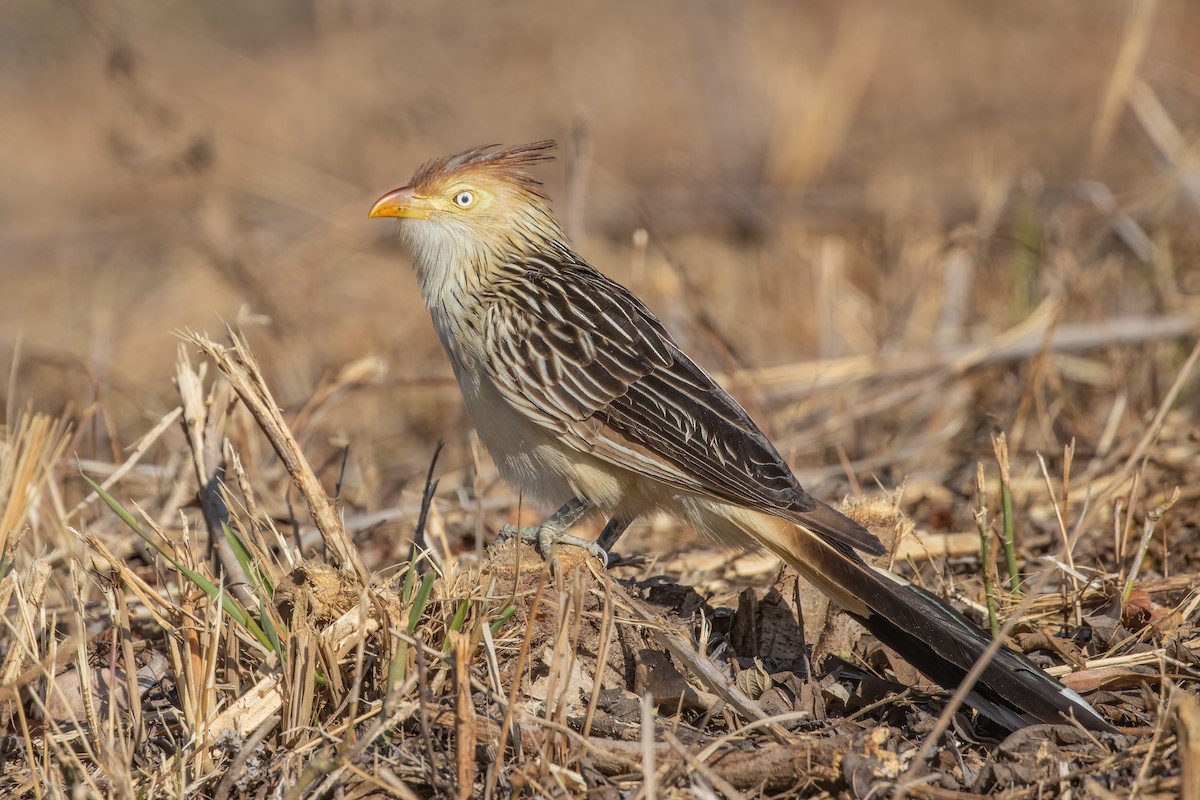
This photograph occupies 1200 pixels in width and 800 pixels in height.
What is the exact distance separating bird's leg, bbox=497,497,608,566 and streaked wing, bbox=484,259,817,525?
0.24 metres

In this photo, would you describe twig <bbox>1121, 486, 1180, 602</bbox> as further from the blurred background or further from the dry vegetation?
the blurred background

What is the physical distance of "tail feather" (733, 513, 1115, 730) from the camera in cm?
311

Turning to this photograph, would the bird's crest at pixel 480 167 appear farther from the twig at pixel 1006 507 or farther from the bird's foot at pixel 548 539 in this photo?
the twig at pixel 1006 507

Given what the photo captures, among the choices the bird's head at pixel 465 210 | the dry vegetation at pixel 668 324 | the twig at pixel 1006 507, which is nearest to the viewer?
the dry vegetation at pixel 668 324

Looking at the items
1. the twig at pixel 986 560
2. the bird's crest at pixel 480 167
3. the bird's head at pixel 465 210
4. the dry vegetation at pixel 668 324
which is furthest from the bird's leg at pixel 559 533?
the bird's crest at pixel 480 167

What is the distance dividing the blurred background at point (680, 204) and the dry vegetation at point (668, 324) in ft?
0.16

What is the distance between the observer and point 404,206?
4.45 metres

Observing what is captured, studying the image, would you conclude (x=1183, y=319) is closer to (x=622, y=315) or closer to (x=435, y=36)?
(x=622, y=315)

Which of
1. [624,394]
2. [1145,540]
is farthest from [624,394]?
[1145,540]

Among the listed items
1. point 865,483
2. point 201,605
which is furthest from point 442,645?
point 865,483

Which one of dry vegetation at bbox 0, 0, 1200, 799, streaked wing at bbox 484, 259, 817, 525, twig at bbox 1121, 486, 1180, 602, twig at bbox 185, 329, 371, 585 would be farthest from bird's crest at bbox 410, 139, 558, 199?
twig at bbox 1121, 486, 1180, 602

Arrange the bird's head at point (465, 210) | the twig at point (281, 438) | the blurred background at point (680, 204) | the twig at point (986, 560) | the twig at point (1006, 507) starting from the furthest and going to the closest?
the blurred background at point (680, 204), the bird's head at point (465, 210), the twig at point (1006, 507), the twig at point (986, 560), the twig at point (281, 438)

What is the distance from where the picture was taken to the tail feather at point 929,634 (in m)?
3.11

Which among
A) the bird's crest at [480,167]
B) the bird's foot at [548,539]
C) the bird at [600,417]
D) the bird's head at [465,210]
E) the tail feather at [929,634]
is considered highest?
the bird's crest at [480,167]
